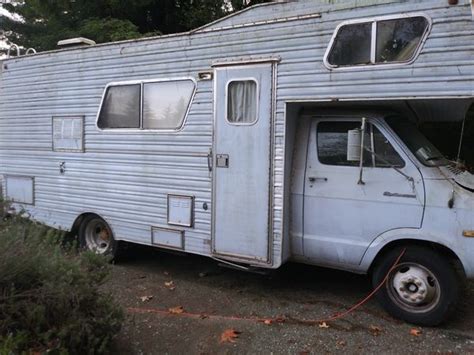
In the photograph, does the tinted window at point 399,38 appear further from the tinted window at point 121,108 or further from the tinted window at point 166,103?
the tinted window at point 121,108

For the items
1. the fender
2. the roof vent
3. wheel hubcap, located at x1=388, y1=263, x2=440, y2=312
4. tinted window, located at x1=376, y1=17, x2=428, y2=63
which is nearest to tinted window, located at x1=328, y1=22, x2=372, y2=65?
tinted window, located at x1=376, y1=17, x2=428, y2=63

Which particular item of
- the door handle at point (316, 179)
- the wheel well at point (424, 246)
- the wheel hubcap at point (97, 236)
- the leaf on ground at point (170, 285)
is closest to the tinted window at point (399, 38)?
the door handle at point (316, 179)

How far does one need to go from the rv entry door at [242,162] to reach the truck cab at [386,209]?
37cm

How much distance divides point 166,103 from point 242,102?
1105 millimetres

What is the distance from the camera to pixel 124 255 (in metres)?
6.86

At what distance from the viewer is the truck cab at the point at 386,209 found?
4531 millimetres

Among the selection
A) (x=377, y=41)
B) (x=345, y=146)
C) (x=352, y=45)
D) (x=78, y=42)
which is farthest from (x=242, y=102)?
(x=78, y=42)

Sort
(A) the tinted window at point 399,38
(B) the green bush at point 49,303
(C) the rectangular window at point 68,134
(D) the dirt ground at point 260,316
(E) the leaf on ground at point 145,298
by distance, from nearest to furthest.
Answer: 1. (B) the green bush at point 49,303
2. (D) the dirt ground at point 260,316
3. (A) the tinted window at point 399,38
4. (E) the leaf on ground at point 145,298
5. (C) the rectangular window at point 68,134

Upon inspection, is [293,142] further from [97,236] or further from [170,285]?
[97,236]

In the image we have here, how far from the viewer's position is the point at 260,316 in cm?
496

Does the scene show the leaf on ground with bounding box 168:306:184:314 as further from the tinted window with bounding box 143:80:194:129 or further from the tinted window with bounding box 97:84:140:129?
the tinted window with bounding box 97:84:140:129

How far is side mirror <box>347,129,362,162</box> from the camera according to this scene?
477 centimetres

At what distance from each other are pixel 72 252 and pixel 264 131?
2235 mm

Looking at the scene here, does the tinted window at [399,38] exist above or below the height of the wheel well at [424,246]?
above
